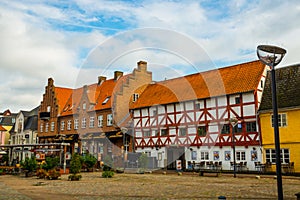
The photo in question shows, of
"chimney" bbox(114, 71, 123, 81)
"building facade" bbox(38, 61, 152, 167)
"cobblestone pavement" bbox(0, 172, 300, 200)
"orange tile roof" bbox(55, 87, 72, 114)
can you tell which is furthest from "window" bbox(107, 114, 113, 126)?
"cobblestone pavement" bbox(0, 172, 300, 200)

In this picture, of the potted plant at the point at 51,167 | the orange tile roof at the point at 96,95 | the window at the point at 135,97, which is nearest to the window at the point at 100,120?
the orange tile roof at the point at 96,95

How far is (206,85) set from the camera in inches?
1401

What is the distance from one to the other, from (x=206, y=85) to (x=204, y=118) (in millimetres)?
3700

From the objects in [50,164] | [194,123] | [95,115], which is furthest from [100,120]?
[50,164]

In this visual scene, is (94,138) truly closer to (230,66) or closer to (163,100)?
(163,100)

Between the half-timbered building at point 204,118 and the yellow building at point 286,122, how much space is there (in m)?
0.68

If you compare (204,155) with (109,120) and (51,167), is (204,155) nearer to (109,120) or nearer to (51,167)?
(51,167)

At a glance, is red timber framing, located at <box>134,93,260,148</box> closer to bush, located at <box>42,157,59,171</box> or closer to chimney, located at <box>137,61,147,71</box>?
chimney, located at <box>137,61,147,71</box>

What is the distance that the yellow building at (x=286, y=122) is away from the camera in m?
27.8

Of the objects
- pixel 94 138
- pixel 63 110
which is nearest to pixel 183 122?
pixel 94 138

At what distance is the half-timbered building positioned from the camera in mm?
30797

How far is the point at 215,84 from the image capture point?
34719 mm

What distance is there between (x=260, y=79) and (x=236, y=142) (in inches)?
238

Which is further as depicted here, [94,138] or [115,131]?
[94,138]
